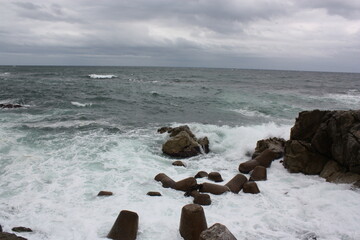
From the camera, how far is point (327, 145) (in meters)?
10.9

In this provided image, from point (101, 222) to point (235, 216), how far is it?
3389 mm

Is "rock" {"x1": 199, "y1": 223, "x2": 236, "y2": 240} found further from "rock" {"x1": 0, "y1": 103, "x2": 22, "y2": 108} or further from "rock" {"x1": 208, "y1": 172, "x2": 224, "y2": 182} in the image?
Answer: "rock" {"x1": 0, "y1": 103, "x2": 22, "y2": 108}

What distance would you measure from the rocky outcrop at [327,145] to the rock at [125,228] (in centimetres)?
668

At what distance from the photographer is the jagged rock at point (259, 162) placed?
1121 centimetres

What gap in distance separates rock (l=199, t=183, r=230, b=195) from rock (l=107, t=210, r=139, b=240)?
3.01m

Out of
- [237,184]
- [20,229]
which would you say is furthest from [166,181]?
[20,229]

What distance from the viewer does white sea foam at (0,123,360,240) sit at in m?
7.30

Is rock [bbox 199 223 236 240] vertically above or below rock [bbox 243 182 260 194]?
above

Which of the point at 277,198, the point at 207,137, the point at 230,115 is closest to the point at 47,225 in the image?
the point at 277,198

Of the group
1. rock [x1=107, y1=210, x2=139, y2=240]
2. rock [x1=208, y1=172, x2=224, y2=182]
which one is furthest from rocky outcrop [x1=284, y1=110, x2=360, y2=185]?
rock [x1=107, y1=210, x2=139, y2=240]

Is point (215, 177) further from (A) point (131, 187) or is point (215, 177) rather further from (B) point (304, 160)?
(B) point (304, 160)

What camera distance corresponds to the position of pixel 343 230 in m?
7.24

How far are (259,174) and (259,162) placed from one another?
1077mm

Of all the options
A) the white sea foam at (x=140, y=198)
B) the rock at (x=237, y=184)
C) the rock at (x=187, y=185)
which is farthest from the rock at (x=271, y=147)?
the rock at (x=187, y=185)
